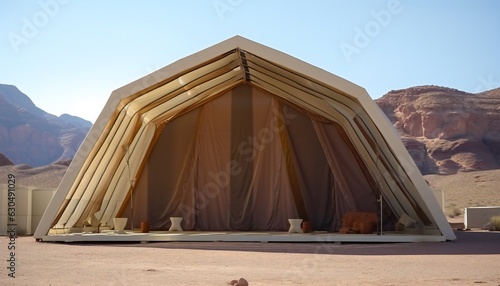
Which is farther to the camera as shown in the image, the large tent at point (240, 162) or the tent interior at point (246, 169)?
the tent interior at point (246, 169)

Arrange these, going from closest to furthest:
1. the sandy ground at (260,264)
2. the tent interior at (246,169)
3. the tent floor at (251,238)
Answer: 1. the sandy ground at (260,264)
2. the tent floor at (251,238)
3. the tent interior at (246,169)

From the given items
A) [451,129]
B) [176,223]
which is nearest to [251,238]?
[176,223]

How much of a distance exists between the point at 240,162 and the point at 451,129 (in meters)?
38.2

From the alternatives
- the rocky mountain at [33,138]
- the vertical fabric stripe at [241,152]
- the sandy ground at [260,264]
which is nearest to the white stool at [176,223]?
the vertical fabric stripe at [241,152]

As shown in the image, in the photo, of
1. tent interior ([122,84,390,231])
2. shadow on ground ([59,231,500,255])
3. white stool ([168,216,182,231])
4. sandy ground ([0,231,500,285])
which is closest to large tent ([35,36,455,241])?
tent interior ([122,84,390,231])

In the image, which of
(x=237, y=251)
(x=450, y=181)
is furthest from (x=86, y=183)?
(x=450, y=181)

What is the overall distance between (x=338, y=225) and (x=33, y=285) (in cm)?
1172

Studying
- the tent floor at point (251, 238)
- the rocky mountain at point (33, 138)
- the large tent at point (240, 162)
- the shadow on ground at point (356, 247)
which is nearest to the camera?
the shadow on ground at point (356, 247)

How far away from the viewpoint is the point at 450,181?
4466cm

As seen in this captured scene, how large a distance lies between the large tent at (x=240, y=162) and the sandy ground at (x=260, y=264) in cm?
327

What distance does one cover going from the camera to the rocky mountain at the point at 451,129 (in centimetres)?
4941

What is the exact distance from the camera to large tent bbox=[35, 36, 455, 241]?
48.9 ft

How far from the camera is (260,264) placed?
8648mm

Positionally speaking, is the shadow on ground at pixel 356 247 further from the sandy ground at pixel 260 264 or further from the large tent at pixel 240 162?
the large tent at pixel 240 162
